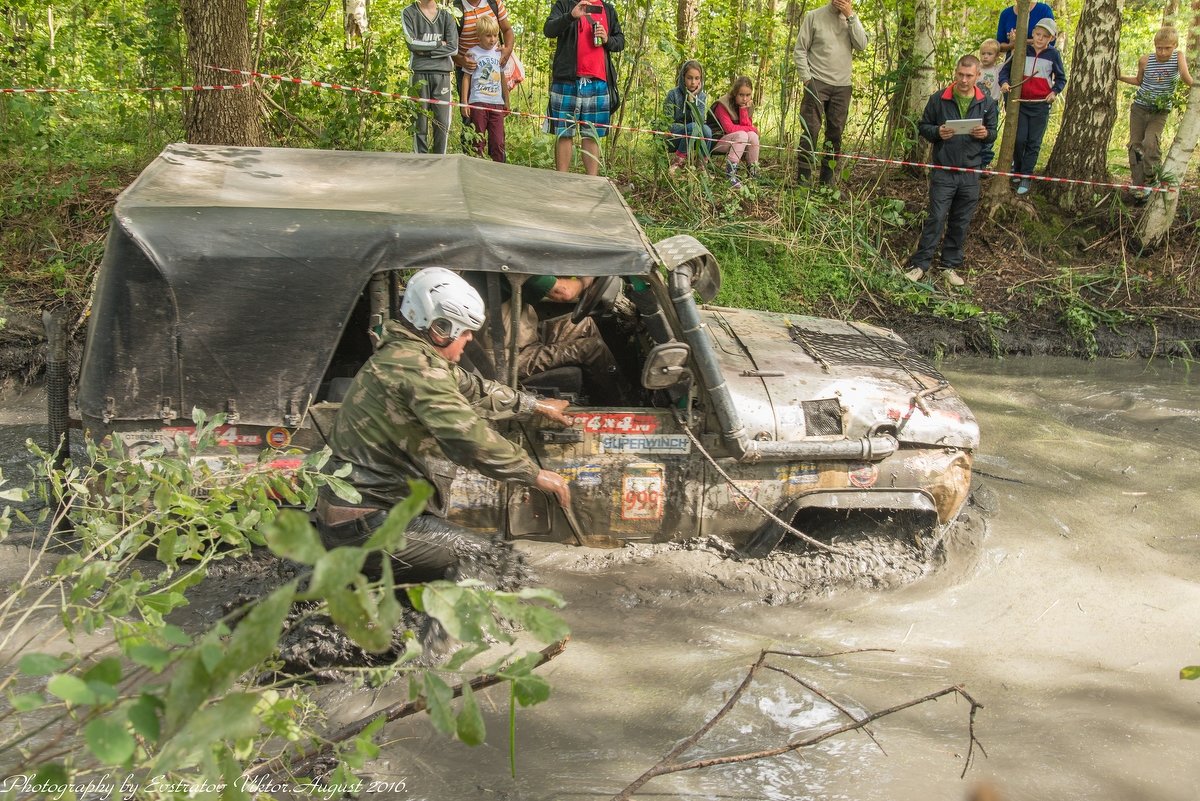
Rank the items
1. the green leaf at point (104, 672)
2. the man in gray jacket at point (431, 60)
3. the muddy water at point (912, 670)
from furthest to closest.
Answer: the man in gray jacket at point (431, 60), the muddy water at point (912, 670), the green leaf at point (104, 672)

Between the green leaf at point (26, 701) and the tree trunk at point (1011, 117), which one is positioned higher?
the tree trunk at point (1011, 117)

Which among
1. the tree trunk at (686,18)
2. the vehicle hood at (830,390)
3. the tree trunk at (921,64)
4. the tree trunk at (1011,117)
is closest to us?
the vehicle hood at (830,390)

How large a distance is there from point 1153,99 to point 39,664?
10.9 metres

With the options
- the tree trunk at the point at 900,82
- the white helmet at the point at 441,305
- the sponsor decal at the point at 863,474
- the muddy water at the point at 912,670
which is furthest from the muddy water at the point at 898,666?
the tree trunk at the point at 900,82

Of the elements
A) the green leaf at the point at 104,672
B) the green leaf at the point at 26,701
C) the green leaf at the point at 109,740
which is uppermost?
the green leaf at the point at 104,672

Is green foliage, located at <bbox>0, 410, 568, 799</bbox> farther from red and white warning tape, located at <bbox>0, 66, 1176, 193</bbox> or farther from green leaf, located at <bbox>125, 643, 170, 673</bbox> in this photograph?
red and white warning tape, located at <bbox>0, 66, 1176, 193</bbox>

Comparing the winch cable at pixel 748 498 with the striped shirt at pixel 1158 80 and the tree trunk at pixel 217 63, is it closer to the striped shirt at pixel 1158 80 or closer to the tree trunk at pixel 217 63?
the tree trunk at pixel 217 63

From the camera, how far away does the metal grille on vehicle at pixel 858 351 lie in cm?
525

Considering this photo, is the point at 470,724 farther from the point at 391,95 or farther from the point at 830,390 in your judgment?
the point at 391,95

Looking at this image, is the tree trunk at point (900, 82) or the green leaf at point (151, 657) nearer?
the green leaf at point (151, 657)

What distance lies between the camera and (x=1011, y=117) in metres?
9.73

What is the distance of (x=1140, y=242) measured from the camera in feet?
32.4

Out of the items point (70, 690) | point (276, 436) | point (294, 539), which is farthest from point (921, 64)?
point (70, 690)

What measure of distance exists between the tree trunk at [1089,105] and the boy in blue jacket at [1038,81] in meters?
0.37
